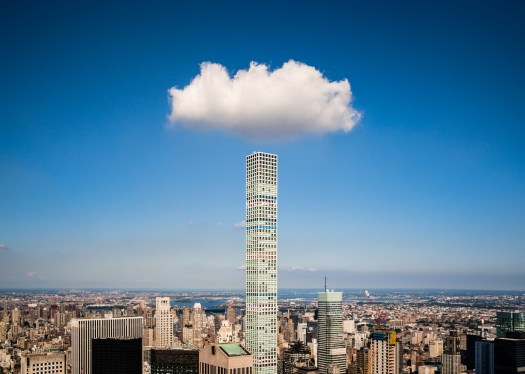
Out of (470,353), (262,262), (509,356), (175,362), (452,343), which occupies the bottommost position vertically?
(452,343)

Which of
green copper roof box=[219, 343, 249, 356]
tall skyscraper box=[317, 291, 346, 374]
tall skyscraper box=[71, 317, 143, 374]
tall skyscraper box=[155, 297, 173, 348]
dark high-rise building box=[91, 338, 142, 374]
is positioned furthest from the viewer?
tall skyscraper box=[155, 297, 173, 348]

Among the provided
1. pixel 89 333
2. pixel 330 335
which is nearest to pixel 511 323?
pixel 330 335

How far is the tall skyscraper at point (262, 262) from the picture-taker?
3481 cm

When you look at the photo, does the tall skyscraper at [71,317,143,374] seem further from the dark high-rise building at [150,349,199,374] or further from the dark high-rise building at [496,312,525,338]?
the dark high-rise building at [496,312,525,338]

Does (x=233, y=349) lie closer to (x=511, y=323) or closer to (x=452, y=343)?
(x=511, y=323)

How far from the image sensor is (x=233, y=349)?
30156mm

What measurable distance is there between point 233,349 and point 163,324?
36.1 meters

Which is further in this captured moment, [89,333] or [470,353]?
[470,353]

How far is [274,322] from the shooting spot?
117 ft

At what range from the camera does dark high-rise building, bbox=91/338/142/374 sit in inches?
1396

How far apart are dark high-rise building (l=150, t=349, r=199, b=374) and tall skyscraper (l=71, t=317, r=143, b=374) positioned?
2932mm

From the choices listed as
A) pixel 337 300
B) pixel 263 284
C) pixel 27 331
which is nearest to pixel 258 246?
pixel 263 284

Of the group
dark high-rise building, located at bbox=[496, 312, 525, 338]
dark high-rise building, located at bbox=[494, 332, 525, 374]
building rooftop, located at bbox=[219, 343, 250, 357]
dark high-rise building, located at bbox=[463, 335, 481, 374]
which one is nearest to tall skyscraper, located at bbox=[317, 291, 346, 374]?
dark high-rise building, located at bbox=[463, 335, 481, 374]

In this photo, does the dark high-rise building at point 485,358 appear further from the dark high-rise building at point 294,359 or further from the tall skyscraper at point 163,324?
the tall skyscraper at point 163,324
